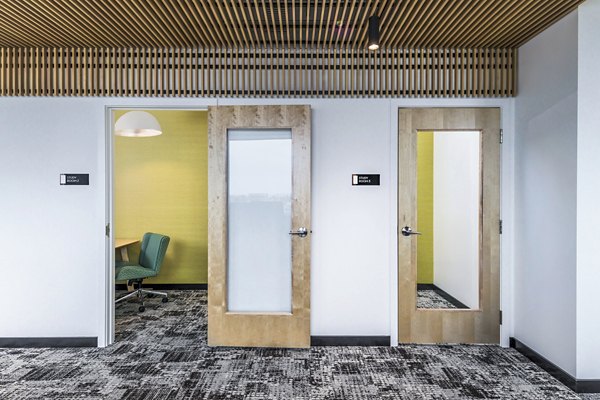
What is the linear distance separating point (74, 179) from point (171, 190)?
2.44m

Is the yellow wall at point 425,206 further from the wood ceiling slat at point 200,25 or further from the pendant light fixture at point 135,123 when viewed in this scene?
the pendant light fixture at point 135,123

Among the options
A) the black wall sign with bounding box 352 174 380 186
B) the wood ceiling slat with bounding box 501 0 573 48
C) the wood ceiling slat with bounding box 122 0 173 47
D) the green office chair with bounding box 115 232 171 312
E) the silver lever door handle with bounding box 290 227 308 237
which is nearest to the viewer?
the wood ceiling slat with bounding box 122 0 173 47

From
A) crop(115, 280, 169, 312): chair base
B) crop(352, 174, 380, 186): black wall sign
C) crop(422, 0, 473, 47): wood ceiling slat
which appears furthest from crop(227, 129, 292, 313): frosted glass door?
crop(115, 280, 169, 312): chair base

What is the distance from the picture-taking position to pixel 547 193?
3412 mm

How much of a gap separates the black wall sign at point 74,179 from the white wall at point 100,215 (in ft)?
0.19

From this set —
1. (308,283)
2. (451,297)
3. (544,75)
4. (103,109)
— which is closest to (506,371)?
(451,297)

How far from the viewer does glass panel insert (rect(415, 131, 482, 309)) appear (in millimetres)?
4121

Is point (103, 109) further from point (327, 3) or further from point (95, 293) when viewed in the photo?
point (327, 3)

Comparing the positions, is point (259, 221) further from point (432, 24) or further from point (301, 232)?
point (432, 24)

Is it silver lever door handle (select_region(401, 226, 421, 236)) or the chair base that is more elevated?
silver lever door handle (select_region(401, 226, 421, 236))

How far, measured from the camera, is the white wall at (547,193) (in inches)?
123

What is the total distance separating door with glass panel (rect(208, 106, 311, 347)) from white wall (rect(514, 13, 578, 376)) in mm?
1979

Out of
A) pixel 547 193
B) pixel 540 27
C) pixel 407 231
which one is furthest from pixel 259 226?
pixel 540 27

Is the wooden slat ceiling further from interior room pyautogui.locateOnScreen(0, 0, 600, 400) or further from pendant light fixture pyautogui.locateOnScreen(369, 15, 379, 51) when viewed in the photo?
pendant light fixture pyautogui.locateOnScreen(369, 15, 379, 51)
